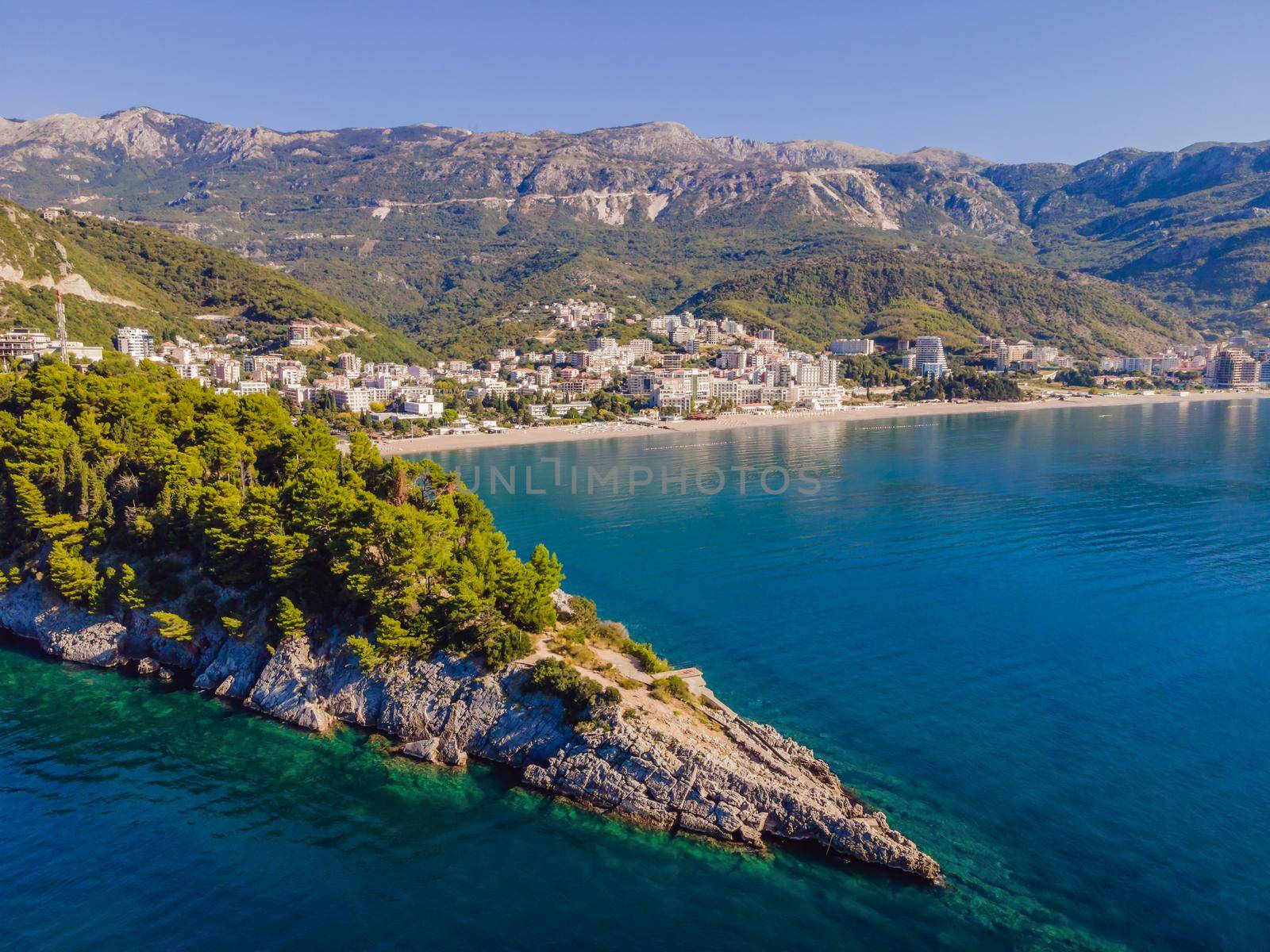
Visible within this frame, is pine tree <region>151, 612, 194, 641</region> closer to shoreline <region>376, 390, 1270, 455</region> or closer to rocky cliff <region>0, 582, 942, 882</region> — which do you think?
rocky cliff <region>0, 582, 942, 882</region>

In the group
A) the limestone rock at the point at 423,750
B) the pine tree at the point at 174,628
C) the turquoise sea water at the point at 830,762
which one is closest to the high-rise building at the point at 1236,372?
the turquoise sea water at the point at 830,762

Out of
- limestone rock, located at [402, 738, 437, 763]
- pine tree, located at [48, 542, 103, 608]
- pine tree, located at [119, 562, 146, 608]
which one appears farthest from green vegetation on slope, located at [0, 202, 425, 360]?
limestone rock, located at [402, 738, 437, 763]

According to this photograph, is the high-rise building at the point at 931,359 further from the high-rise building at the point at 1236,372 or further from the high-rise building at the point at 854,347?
the high-rise building at the point at 1236,372

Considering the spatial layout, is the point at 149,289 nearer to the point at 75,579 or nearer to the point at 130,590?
the point at 75,579

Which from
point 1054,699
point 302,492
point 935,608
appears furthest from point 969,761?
point 302,492

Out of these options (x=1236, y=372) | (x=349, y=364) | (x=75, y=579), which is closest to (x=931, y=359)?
(x=1236, y=372)

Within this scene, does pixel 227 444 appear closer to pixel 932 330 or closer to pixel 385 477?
pixel 385 477

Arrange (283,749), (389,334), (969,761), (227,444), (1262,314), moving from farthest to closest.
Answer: (1262,314)
(389,334)
(227,444)
(283,749)
(969,761)
